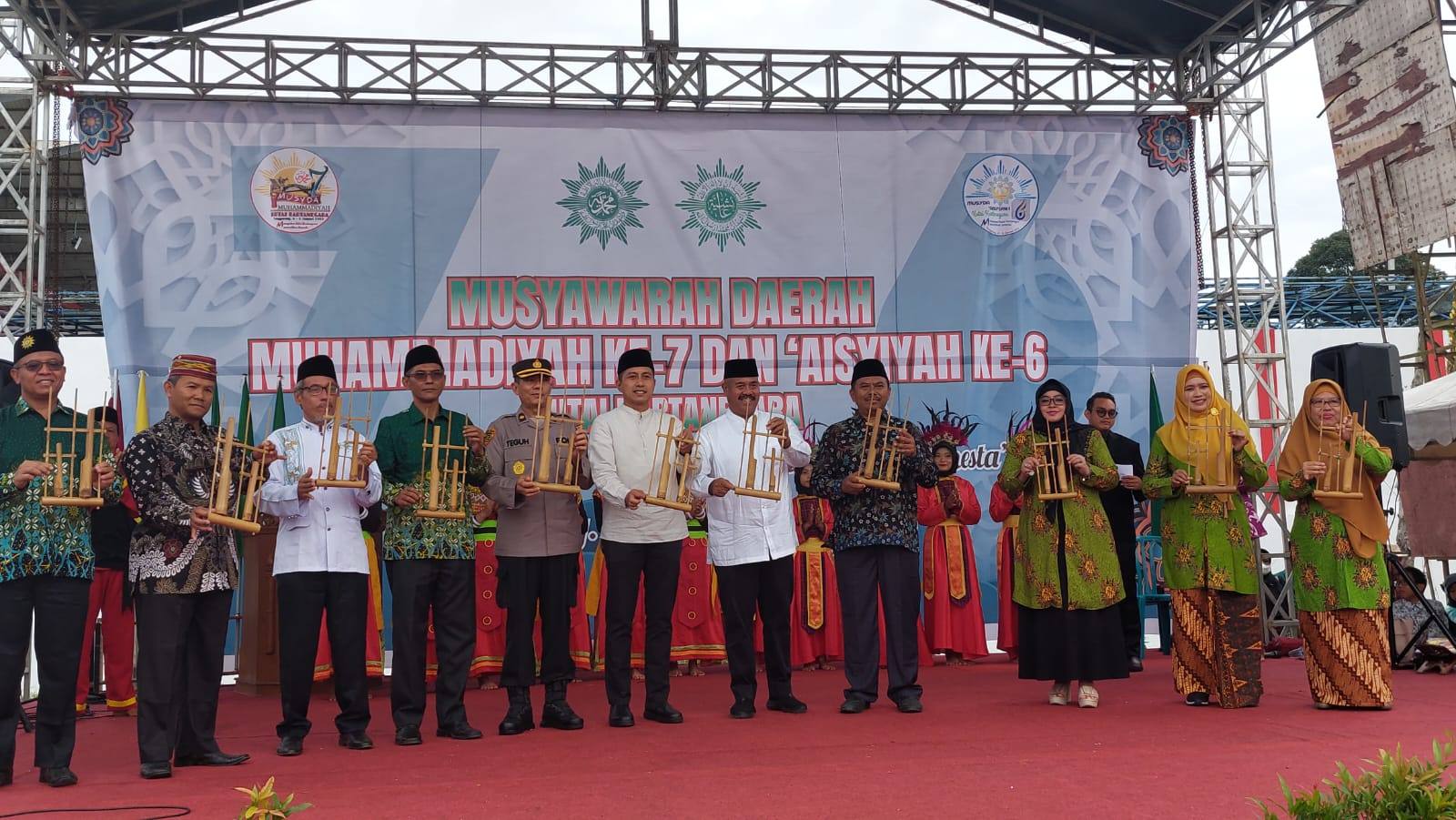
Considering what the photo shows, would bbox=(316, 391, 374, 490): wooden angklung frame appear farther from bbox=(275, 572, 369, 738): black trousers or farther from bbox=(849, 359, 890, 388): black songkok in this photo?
bbox=(849, 359, 890, 388): black songkok

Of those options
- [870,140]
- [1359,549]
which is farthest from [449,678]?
[870,140]

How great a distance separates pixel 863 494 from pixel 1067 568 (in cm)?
90

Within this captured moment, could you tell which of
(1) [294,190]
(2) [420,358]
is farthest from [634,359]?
(1) [294,190]

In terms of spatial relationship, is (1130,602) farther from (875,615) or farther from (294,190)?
(294,190)

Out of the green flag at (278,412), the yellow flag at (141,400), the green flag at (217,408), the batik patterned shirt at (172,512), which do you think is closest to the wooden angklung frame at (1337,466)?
the batik patterned shirt at (172,512)

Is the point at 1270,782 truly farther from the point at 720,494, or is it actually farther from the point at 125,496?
the point at 125,496

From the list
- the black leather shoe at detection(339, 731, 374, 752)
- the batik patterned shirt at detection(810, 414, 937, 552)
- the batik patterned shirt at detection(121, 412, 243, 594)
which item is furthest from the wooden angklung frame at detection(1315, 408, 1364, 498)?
the batik patterned shirt at detection(121, 412, 243, 594)

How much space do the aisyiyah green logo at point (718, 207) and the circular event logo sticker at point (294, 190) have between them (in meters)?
2.05

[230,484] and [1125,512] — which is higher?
[230,484]

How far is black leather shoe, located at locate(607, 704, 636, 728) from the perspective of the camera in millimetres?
5020

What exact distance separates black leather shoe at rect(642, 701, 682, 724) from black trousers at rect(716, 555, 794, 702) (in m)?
0.28

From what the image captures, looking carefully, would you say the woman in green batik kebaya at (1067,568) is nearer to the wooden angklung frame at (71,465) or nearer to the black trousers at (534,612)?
the black trousers at (534,612)

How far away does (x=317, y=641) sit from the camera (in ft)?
15.1

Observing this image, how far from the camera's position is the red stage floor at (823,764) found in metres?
3.42
